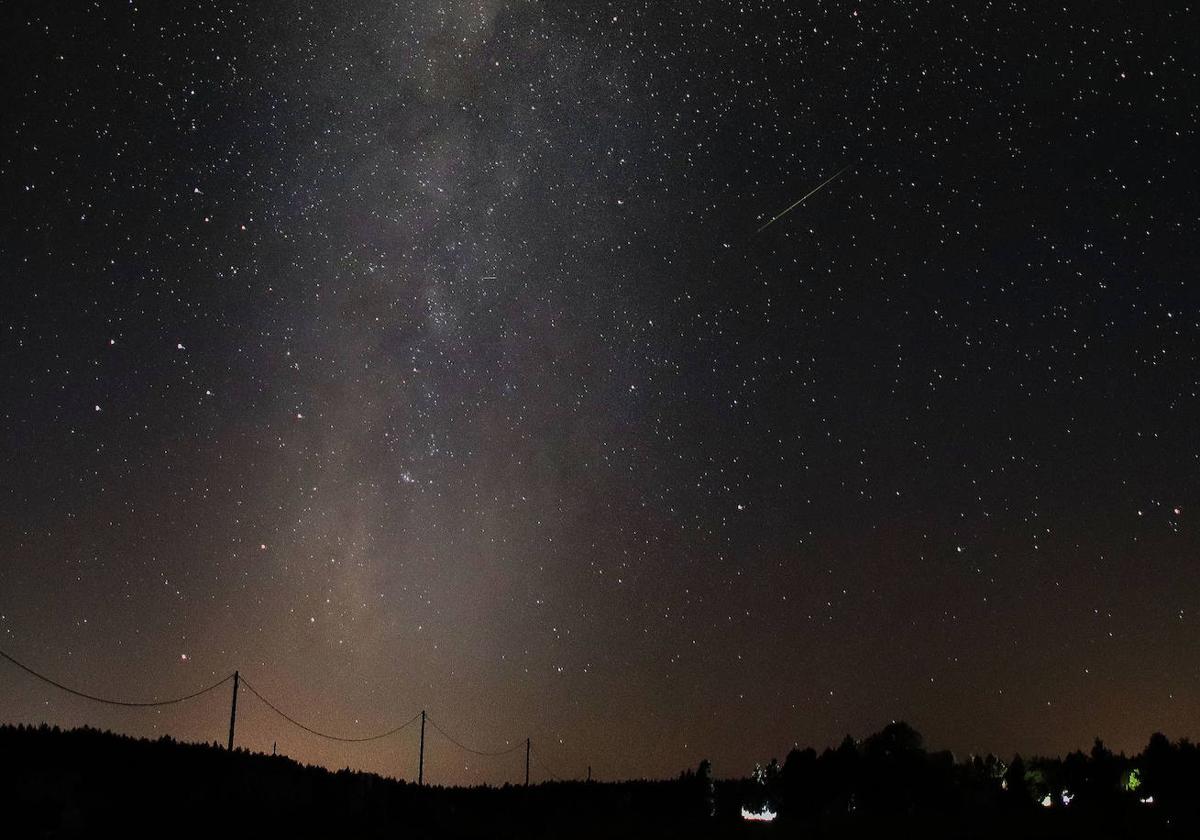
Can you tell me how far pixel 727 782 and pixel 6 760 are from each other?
82461 millimetres

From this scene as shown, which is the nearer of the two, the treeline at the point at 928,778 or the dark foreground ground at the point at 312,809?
the dark foreground ground at the point at 312,809

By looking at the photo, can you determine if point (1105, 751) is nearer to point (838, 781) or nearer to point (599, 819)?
point (838, 781)

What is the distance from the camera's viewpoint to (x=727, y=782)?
92.8m

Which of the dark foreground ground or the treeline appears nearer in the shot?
the dark foreground ground

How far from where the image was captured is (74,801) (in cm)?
1827

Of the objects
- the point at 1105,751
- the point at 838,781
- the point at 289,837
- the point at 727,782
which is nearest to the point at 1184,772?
the point at 1105,751

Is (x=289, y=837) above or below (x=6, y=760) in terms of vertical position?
below

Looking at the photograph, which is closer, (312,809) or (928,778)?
(312,809)

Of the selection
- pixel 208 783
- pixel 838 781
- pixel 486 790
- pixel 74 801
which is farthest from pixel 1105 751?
pixel 74 801

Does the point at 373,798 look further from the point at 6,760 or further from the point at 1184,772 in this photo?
the point at 1184,772

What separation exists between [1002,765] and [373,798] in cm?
8076

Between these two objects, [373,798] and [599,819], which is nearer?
[373,798]

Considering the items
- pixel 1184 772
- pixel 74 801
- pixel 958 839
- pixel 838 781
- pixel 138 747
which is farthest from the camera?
pixel 838 781

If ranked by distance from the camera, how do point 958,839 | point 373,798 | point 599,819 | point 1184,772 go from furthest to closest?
1. point 1184,772
2. point 599,819
3. point 373,798
4. point 958,839
